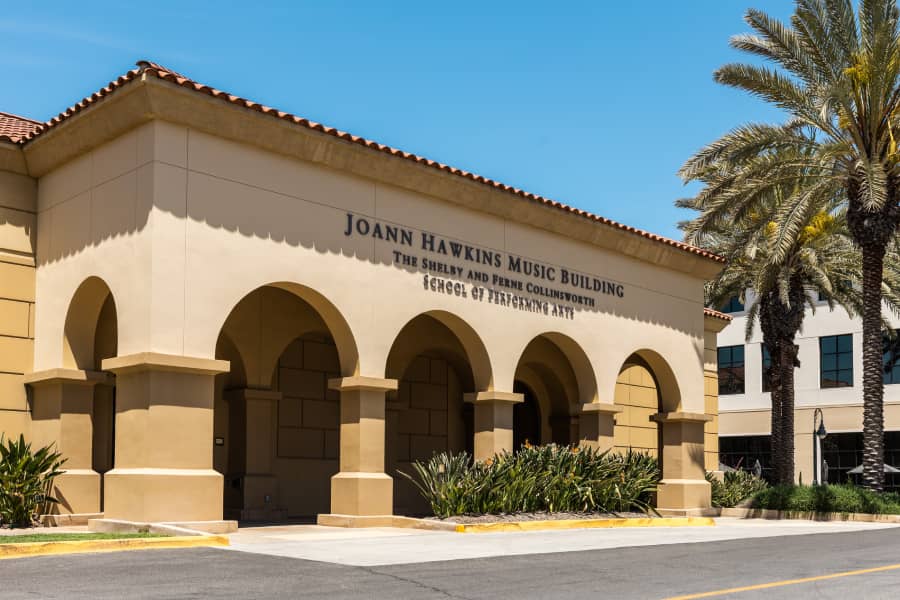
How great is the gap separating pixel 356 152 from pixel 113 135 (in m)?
4.04

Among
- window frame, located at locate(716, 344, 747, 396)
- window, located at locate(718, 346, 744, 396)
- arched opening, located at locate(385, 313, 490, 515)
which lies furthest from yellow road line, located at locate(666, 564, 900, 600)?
window, located at locate(718, 346, 744, 396)

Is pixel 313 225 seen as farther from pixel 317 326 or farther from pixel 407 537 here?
pixel 407 537

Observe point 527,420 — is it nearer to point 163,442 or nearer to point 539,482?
point 539,482

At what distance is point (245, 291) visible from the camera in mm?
16656

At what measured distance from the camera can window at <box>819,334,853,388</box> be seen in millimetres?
53438

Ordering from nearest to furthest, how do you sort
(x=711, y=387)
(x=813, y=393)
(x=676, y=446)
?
(x=676, y=446) → (x=711, y=387) → (x=813, y=393)

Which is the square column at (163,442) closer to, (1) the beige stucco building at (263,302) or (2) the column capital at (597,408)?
(1) the beige stucco building at (263,302)

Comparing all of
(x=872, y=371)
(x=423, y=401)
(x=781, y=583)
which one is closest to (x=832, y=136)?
(x=872, y=371)

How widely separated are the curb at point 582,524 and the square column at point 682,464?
1687mm

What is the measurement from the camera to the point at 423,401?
25.2m

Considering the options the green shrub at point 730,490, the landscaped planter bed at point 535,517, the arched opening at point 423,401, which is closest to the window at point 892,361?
the green shrub at point 730,490

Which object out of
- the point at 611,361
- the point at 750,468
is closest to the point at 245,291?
the point at 611,361

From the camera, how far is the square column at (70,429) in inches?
680

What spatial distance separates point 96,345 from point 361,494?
5.56 metres
